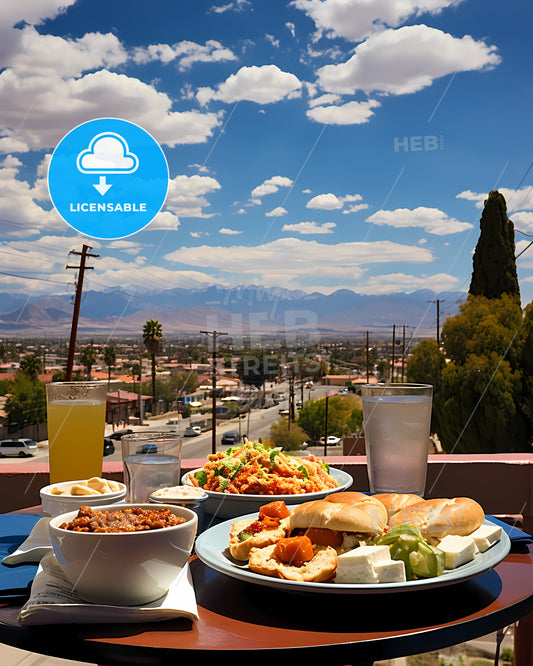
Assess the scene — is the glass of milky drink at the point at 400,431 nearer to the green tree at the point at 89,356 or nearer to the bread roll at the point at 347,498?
the bread roll at the point at 347,498

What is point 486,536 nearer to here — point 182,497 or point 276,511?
point 276,511

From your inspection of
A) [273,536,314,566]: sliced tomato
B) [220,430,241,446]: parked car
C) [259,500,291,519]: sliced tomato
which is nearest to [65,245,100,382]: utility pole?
[259,500,291,519]: sliced tomato

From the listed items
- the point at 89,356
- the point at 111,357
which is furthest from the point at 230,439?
the point at 89,356

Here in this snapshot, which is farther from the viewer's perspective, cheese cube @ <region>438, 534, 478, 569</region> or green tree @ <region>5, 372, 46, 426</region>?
green tree @ <region>5, 372, 46, 426</region>

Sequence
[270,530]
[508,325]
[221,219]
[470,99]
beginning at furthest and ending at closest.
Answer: [221,219]
[470,99]
[508,325]
[270,530]

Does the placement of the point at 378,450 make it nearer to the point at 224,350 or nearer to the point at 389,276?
the point at 224,350

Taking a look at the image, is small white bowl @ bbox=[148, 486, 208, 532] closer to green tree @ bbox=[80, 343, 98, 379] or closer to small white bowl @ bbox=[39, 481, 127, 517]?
small white bowl @ bbox=[39, 481, 127, 517]

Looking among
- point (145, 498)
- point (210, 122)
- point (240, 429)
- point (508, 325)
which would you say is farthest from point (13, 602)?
point (210, 122)
